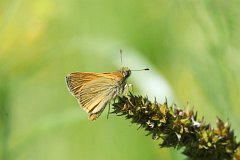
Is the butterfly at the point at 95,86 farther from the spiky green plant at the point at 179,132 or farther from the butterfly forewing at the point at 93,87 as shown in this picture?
the spiky green plant at the point at 179,132

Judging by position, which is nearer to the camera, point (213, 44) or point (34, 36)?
point (213, 44)

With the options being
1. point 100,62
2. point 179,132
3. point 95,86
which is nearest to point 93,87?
point 95,86

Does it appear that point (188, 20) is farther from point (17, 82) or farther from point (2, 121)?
point (2, 121)

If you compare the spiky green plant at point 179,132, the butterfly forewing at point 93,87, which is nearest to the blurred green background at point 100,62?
the butterfly forewing at point 93,87

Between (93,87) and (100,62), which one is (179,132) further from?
(100,62)

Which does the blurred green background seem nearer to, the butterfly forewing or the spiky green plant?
the butterfly forewing

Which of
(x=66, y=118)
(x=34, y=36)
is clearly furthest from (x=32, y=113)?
(x=66, y=118)

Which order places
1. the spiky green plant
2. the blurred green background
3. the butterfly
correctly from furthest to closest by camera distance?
1. the blurred green background
2. the butterfly
3. the spiky green plant

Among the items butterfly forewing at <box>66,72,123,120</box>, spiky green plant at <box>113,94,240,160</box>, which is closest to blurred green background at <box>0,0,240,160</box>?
butterfly forewing at <box>66,72,123,120</box>
